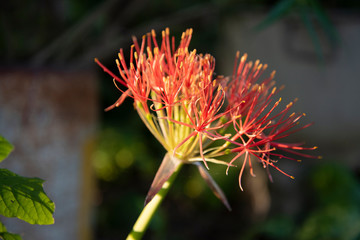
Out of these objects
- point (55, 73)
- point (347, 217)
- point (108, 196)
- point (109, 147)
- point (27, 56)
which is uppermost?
point (27, 56)

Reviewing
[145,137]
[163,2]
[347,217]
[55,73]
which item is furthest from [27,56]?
[347,217]

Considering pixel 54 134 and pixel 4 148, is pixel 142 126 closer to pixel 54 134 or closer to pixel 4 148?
pixel 54 134

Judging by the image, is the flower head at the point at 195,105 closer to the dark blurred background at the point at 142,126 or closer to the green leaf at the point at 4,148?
the green leaf at the point at 4,148

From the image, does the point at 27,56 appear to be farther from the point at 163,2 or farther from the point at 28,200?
the point at 28,200

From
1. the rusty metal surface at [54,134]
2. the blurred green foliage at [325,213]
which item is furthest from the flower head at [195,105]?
the blurred green foliage at [325,213]

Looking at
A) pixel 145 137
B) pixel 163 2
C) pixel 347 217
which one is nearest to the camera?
pixel 347 217

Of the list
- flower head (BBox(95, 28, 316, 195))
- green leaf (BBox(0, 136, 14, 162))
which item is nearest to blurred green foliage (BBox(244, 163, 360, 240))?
→ flower head (BBox(95, 28, 316, 195))

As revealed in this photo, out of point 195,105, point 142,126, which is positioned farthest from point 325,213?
point 195,105

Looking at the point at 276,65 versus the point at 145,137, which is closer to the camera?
A: the point at 276,65
